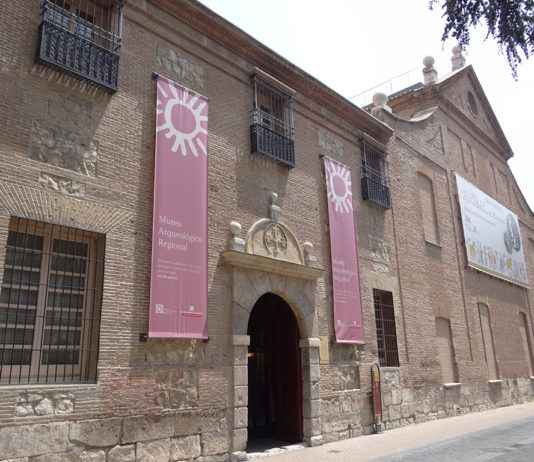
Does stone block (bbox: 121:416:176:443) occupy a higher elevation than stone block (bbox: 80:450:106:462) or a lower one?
higher

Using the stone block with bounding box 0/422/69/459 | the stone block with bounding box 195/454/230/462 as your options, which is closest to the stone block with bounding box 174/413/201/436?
the stone block with bounding box 195/454/230/462

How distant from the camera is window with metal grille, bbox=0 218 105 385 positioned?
6.37m

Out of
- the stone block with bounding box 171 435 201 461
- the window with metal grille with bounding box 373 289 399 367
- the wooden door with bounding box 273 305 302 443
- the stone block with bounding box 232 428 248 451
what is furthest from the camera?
the window with metal grille with bounding box 373 289 399 367

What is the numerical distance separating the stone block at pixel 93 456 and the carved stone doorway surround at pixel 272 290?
2300 millimetres

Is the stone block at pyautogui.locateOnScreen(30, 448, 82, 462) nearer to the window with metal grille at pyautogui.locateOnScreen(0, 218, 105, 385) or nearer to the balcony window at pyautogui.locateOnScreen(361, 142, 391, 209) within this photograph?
the window with metal grille at pyautogui.locateOnScreen(0, 218, 105, 385)

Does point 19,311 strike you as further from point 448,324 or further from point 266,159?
point 448,324

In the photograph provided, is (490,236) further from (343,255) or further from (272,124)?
(272,124)

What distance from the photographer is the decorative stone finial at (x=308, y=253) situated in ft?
34.6

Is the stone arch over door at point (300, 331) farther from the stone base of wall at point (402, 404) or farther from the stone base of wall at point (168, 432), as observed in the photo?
the stone base of wall at point (402, 404)

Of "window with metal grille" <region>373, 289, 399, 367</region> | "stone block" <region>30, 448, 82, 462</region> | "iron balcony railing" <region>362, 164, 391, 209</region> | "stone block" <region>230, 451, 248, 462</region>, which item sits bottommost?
"stone block" <region>230, 451, 248, 462</region>

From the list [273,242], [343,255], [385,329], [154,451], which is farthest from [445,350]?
[154,451]

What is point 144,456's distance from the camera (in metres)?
6.95

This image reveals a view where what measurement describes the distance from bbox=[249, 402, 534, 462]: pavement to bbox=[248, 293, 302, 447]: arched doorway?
3.23ft

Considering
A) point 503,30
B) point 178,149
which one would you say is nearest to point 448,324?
point 178,149
